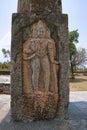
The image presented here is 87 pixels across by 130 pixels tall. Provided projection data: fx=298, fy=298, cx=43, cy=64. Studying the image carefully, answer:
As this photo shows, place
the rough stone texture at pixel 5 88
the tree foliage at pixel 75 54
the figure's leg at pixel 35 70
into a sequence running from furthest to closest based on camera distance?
the tree foliage at pixel 75 54 < the rough stone texture at pixel 5 88 < the figure's leg at pixel 35 70

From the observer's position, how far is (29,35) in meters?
5.58

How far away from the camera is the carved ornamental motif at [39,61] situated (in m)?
5.52

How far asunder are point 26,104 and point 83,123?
1112 millimetres

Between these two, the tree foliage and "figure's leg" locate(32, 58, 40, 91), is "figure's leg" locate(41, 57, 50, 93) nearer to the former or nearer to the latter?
"figure's leg" locate(32, 58, 40, 91)

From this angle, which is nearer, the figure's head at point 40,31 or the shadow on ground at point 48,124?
the shadow on ground at point 48,124

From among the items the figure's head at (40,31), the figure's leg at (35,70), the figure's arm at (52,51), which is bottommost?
the figure's leg at (35,70)

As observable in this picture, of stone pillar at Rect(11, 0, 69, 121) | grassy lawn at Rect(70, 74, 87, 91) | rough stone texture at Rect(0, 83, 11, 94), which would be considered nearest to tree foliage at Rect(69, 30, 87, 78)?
grassy lawn at Rect(70, 74, 87, 91)

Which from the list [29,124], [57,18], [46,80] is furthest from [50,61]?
[29,124]

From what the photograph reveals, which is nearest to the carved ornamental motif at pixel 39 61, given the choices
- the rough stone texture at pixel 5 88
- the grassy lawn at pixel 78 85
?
the rough stone texture at pixel 5 88

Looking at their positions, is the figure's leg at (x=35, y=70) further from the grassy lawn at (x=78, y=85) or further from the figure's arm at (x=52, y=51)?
the grassy lawn at (x=78, y=85)

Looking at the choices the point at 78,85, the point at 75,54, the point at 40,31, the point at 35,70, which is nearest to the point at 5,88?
the point at 35,70

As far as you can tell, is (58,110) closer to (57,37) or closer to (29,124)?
(29,124)

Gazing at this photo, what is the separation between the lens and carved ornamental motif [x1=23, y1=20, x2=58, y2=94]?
552 centimetres

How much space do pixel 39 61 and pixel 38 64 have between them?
0.06m
